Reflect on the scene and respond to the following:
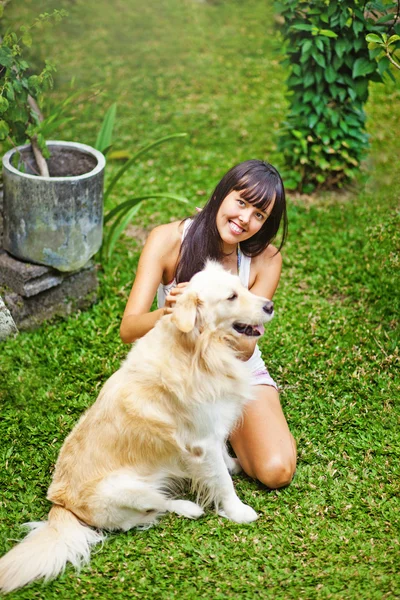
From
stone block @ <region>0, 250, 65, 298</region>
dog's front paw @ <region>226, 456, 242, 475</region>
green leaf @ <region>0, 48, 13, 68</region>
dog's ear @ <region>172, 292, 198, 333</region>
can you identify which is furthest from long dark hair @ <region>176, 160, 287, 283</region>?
green leaf @ <region>0, 48, 13, 68</region>

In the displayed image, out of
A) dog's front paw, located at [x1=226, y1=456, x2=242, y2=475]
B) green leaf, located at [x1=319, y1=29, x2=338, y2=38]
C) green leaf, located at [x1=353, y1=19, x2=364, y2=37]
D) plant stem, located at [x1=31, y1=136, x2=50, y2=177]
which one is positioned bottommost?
dog's front paw, located at [x1=226, y1=456, x2=242, y2=475]

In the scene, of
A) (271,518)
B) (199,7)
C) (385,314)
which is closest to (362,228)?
(385,314)

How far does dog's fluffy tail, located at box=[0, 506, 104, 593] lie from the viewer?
257 centimetres

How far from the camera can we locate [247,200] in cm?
314

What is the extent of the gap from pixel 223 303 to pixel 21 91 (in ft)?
6.85

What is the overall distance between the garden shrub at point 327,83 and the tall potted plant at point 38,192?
1989 millimetres

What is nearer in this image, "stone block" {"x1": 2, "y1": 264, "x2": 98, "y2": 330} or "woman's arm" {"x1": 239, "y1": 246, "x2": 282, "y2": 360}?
"woman's arm" {"x1": 239, "y1": 246, "x2": 282, "y2": 360}

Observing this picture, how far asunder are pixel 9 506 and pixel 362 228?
11.6ft

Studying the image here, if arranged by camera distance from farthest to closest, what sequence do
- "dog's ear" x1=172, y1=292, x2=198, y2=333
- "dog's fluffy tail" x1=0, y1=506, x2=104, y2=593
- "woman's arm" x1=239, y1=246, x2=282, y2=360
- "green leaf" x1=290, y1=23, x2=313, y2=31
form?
1. "green leaf" x1=290, y1=23, x2=313, y2=31
2. "woman's arm" x1=239, y1=246, x2=282, y2=360
3. "dog's fluffy tail" x1=0, y1=506, x2=104, y2=593
4. "dog's ear" x1=172, y1=292, x2=198, y2=333

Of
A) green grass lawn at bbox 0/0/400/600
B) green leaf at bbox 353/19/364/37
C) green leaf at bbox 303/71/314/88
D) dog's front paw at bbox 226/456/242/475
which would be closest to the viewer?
green grass lawn at bbox 0/0/400/600

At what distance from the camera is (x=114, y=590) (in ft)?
8.91

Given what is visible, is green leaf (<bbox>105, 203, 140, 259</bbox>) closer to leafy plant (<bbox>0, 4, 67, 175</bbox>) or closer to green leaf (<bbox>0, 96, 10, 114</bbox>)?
leafy plant (<bbox>0, 4, 67, 175</bbox>)

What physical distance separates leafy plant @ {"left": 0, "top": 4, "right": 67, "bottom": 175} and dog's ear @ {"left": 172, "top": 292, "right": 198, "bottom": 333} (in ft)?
6.02

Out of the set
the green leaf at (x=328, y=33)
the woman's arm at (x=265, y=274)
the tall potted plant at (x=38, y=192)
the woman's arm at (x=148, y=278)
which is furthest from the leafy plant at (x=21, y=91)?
the green leaf at (x=328, y=33)
